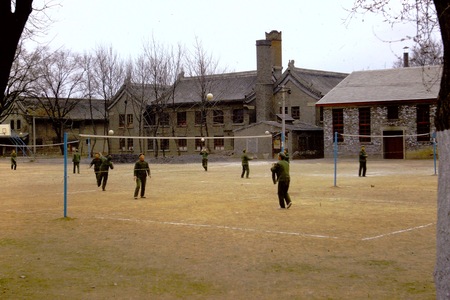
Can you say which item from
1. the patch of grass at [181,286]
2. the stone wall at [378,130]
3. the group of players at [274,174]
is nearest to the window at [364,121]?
the stone wall at [378,130]

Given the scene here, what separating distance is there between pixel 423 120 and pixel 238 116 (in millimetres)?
24464

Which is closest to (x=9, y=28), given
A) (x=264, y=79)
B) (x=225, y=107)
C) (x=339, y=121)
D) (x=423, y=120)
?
(x=423, y=120)

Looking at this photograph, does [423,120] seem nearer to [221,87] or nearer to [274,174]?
[221,87]

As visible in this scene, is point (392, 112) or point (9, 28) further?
point (392, 112)

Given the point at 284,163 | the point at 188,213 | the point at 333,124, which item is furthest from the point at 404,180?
the point at 333,124

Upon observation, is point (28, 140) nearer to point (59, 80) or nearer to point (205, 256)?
point (59, 80)

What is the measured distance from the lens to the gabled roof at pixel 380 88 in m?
55.2

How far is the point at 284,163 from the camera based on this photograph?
766 inches

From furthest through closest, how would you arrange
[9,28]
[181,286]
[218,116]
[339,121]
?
[218,116] → [339,121] → [181,286] → [9,28]

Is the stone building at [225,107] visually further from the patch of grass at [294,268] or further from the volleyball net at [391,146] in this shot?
the patch of grass at [294,268]

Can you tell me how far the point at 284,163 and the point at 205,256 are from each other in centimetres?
803

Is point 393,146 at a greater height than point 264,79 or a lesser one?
lesser

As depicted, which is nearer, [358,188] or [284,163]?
[284,163]

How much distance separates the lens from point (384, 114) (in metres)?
56.4
